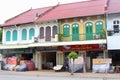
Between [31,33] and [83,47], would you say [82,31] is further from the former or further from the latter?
[31,33]

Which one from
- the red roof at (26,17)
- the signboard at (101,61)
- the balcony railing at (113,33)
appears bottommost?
the signboard at (101,61)

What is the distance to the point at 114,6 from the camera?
1283 inches

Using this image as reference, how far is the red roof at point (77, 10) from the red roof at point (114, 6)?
716 millimetres

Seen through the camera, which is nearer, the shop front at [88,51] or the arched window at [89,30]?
the shop front at [88,51]

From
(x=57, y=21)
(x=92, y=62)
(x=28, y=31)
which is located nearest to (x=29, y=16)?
(x=28, y=31)

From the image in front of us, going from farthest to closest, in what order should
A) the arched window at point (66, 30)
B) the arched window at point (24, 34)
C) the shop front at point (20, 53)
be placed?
the arched window at point (24, 34) < the shop front at point (20, 53) < the arched window at point (66, 30)

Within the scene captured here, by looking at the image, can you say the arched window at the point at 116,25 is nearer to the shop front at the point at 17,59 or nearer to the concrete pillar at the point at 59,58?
the concrete pillar at the point at 59,58

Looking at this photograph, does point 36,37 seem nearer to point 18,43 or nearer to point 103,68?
point 18,43

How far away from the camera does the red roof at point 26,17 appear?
126ft

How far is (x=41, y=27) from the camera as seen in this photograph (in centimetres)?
3638

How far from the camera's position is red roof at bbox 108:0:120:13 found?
1222 inches

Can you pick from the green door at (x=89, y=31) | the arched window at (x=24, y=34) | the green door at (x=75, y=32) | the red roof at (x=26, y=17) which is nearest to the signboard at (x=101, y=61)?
the green door at (x=89, y=31)

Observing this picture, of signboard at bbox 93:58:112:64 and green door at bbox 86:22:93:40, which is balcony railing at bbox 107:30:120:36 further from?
signboard at bbox 93:58:112:64

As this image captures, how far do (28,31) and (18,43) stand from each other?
2.20m
